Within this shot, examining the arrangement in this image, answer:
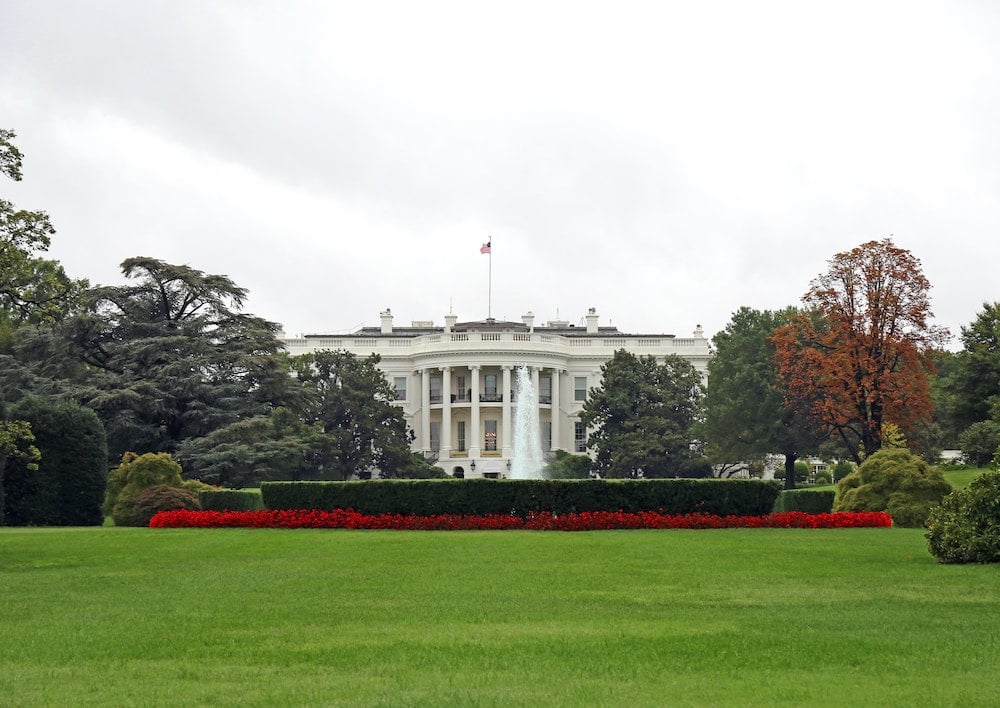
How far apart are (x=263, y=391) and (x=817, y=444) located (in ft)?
92.2

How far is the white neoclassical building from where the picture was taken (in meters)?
87.2

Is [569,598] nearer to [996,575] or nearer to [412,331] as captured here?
[996,575]

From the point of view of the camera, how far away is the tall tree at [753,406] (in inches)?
2413

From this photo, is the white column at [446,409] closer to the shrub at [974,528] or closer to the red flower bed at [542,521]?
the red flower bed at [542,521]

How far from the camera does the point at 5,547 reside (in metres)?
22.5

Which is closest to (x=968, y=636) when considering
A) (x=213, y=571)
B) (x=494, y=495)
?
(x=213, y=571)

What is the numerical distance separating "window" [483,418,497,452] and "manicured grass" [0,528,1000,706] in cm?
6807

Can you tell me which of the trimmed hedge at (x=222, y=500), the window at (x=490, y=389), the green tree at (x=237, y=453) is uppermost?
the window at (x=490, y=389)

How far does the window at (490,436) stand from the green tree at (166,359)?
121 feet

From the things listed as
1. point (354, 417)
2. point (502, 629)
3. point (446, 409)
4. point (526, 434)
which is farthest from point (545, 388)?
point (502, 629)

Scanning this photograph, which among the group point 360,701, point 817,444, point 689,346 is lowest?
point 360,701

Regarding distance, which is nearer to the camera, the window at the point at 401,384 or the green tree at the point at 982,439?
the green tree at the point at 982,439

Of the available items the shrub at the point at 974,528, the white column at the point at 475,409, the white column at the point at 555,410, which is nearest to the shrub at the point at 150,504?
the shrub at the point at 974,528

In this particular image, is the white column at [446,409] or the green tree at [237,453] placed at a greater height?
the white column at [446,409]
